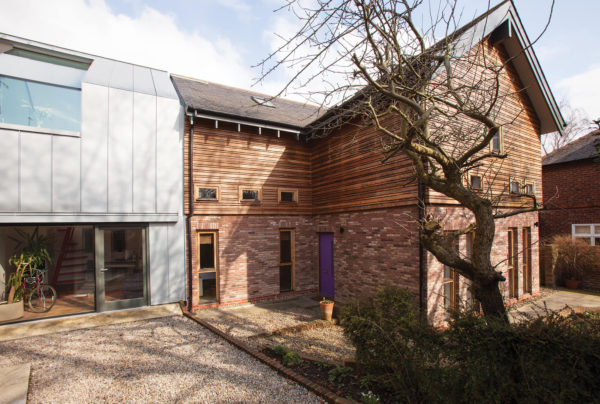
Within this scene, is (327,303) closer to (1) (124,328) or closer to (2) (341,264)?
(2) (341,264)

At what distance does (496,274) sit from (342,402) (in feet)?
9.36

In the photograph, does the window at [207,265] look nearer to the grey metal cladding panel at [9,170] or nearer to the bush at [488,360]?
the grey metal cladding panel at [9,170]

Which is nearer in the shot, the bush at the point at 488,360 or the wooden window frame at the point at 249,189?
the bush at the point at 488,360

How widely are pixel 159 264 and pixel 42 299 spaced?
2.92m

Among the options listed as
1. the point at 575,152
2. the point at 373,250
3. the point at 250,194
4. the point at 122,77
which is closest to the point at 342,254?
the point at 373,250

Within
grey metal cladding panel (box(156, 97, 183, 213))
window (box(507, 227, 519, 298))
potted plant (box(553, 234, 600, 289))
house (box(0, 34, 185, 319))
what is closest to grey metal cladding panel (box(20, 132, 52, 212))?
house (box(0, 34, 185, 319))

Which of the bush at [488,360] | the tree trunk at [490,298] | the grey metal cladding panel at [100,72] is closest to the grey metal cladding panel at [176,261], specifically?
the grey metal cladding panel at [100,72]

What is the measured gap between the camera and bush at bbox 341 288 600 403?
2.65 m

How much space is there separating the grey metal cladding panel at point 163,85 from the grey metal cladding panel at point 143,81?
14 cm

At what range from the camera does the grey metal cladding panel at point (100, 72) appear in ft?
27.3

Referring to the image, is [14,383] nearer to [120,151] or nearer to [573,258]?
[120,151]

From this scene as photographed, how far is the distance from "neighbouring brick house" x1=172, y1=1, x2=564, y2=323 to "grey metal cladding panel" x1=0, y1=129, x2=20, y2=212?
13.0ft

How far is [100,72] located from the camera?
8891 mm

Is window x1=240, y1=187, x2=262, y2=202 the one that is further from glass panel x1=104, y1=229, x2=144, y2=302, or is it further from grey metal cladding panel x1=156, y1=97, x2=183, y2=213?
glass panel x1=104, y1=229, x2=144, y2=302
